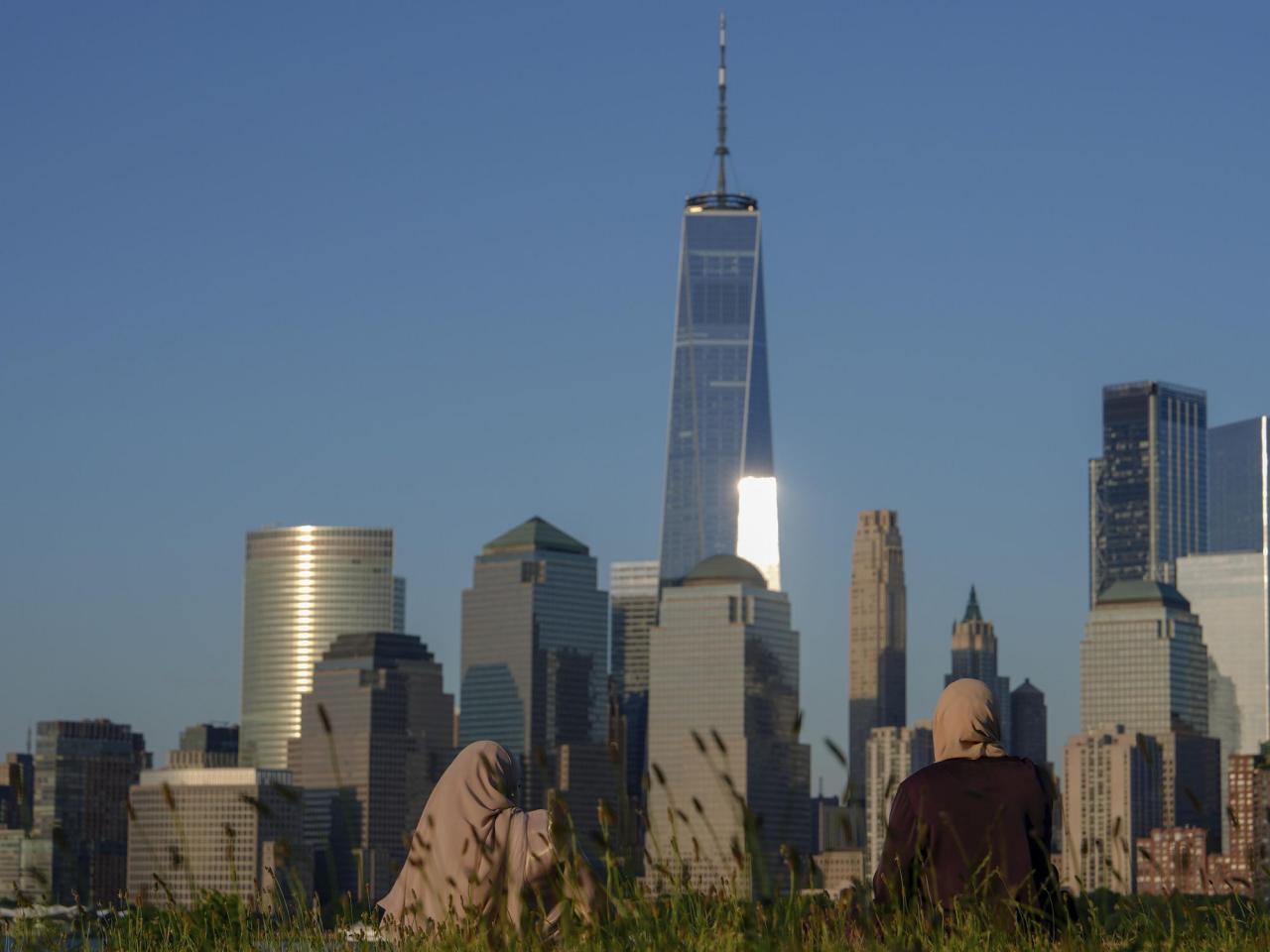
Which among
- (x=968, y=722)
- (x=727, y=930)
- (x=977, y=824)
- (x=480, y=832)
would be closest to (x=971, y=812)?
(x=977, y=824)

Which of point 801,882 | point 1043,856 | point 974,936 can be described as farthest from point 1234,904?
point 801,882

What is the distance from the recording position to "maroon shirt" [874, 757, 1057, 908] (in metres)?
10.2

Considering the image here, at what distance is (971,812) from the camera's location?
1076 centimetres

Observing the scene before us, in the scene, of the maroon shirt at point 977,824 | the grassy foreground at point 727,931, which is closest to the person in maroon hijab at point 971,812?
the maroon shirt at point 977,824

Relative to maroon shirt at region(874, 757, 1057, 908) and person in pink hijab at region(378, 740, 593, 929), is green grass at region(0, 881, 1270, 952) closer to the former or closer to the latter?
maroon shirt at region(874, 757, 1057, 908)

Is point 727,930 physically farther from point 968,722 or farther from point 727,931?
point 968,722

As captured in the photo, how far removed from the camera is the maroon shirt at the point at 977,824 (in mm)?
10234

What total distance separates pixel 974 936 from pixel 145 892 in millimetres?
3609

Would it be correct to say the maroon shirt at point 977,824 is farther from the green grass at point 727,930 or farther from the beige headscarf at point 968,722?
the green grass at point 727,930

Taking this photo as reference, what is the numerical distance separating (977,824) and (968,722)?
51 cm

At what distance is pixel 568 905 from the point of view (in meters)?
8.61

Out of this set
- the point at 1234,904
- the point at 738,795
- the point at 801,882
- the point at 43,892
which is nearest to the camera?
the point at 738,795

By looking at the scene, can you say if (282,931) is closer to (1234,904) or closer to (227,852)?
(227,852)

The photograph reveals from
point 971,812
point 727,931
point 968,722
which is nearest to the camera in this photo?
point 727,931
